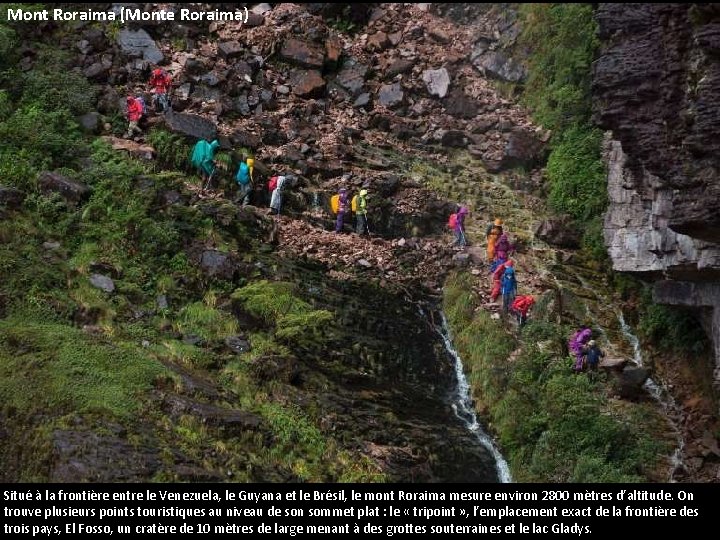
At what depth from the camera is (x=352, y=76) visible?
2977 centimetres

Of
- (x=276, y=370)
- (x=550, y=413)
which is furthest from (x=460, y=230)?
(x=276, y=370)

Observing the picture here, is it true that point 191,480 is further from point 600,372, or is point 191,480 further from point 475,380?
point 600,372

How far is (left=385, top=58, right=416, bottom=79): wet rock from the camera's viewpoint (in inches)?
1202

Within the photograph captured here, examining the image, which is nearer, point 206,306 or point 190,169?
point 206,306

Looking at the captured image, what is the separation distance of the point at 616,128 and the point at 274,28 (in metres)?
14.7

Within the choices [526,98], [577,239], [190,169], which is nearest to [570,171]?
[577,239]

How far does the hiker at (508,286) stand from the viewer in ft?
69.8

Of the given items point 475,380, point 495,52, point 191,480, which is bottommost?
point 191,480

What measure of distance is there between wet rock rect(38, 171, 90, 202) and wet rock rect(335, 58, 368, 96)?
11.0 m

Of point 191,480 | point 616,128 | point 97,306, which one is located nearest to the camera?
point 191,480

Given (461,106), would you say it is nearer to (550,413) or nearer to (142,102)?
(142,102)

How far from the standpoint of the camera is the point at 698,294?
19.4m

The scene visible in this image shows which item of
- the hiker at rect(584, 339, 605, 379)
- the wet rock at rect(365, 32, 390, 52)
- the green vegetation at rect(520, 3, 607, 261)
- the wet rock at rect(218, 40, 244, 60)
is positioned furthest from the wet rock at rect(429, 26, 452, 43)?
the hiker at rect(584, 339, 605, 379)

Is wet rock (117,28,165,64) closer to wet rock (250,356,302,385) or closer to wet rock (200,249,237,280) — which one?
wet rock (200,249,237,280)
